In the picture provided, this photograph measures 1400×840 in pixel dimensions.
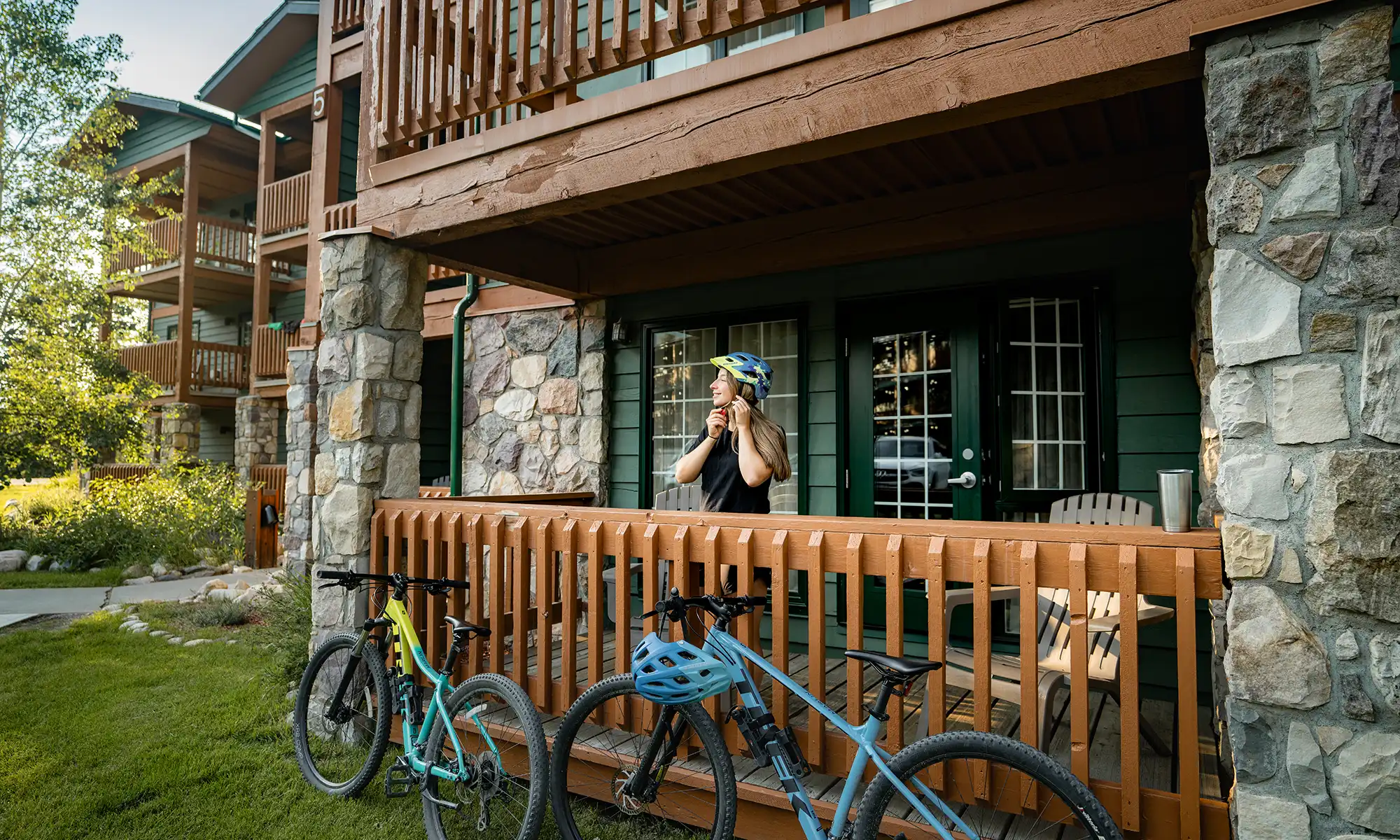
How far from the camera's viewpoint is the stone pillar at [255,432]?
38.1 feet

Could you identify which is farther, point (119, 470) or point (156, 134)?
point (156, 134)

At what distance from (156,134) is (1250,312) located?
1750cm

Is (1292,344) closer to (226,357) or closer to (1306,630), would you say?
(1306,630)

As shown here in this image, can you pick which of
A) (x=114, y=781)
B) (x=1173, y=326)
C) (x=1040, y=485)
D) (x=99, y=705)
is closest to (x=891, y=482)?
(x=1040, y=485)

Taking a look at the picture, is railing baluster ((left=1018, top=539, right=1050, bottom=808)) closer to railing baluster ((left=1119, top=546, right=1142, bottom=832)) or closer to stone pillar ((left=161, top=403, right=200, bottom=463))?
railing baluster ((left=1119, top=546, right=1142, bottom=832))

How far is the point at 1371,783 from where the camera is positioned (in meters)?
1.80

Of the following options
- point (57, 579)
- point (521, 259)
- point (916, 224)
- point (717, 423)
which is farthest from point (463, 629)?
point (57, 579)

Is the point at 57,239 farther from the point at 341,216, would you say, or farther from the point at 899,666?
the point at 899,666

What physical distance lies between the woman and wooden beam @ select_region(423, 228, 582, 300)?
185 cm

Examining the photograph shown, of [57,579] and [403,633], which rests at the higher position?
[403,633]

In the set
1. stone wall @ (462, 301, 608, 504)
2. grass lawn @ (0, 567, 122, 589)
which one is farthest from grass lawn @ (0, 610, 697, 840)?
grass lawn @ (0, 567, 122, 589)

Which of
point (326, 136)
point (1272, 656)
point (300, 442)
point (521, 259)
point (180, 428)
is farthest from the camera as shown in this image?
point (180, 428)

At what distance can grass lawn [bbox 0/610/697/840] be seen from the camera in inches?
119

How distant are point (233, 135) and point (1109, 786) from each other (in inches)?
605
